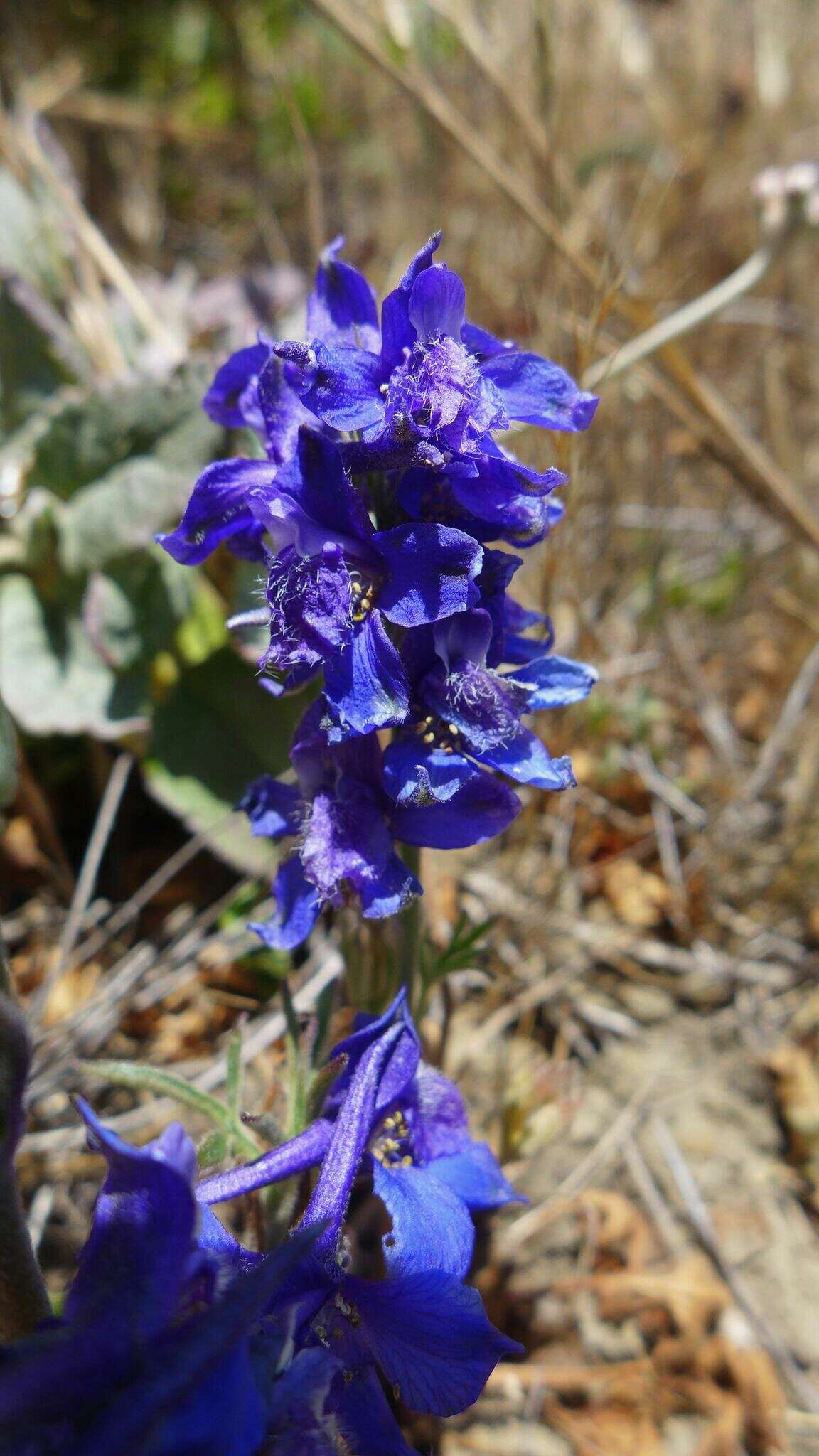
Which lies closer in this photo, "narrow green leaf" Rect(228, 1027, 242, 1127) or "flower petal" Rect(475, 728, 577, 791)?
"flower petal" Rect(475, 728, 577, 791)

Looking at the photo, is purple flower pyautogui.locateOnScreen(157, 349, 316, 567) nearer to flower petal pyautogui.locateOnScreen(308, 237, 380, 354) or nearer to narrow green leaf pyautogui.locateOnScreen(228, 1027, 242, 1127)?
flower petal pyautogui.locateOnScreen(308, 237, 380, 354)

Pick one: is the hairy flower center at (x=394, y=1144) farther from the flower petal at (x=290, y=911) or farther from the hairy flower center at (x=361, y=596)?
the hairy flower center at (x=361, y=596)

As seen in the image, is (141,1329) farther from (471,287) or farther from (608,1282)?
(471,287)

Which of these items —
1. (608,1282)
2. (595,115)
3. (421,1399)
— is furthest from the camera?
(595,115)

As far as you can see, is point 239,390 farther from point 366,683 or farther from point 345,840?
point 345,840

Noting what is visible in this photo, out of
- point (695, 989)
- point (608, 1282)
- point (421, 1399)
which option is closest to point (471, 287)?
point (695, 989)

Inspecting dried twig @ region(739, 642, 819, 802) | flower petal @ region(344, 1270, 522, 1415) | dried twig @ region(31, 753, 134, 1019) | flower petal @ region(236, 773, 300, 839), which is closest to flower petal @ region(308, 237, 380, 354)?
flower petal @ region(236, 773, 300, 839)

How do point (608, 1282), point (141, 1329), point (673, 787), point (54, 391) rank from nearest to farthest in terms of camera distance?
point (141, 1329), point (608, 1282), point (54, 391), point (673, 787)
